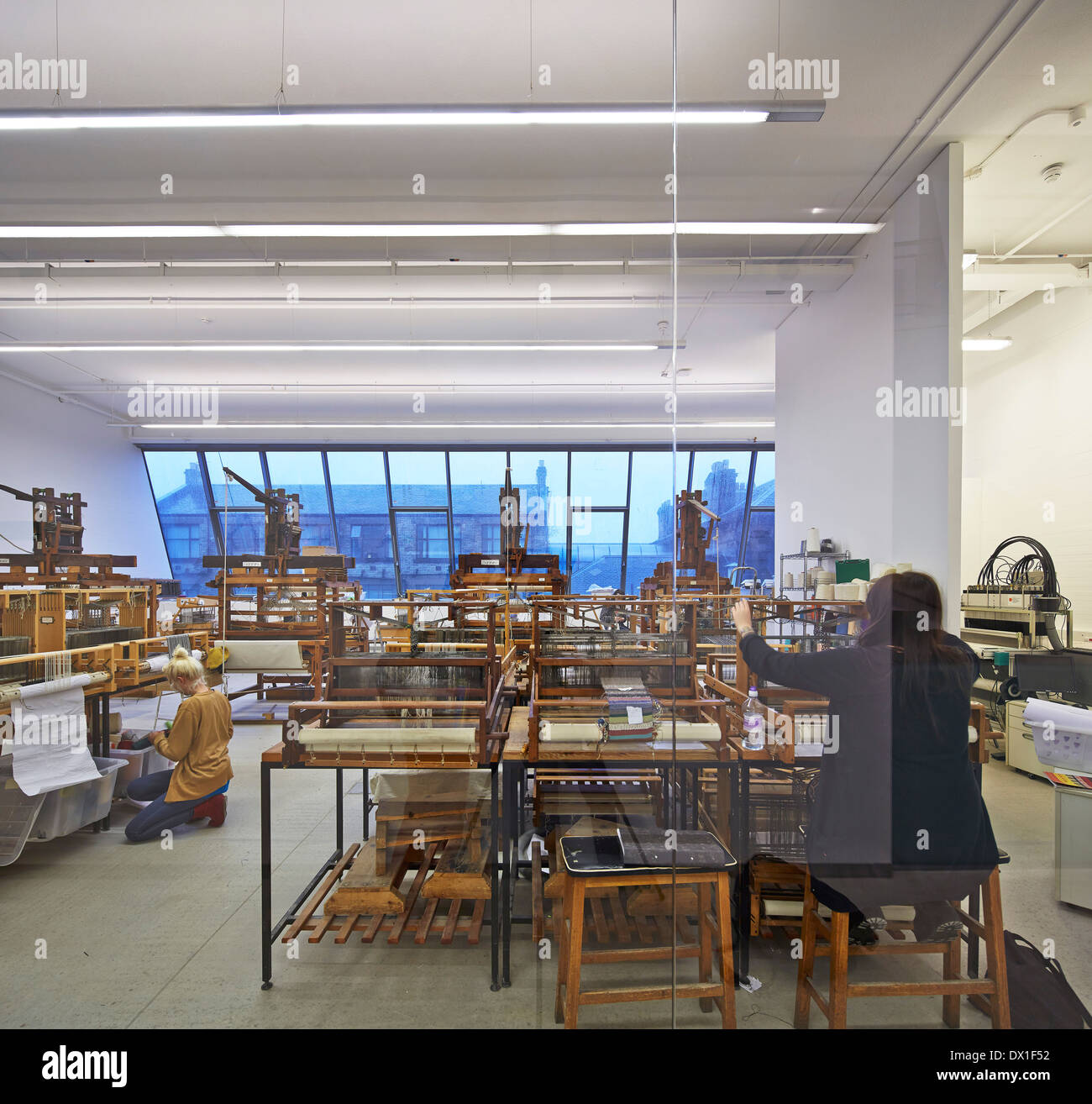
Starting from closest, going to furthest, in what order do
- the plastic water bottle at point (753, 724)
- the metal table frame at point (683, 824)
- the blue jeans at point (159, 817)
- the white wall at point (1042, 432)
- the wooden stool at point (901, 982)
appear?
the wooden stool at point (901, 982) → the metal table frame at point (683, 824) → the plastic water bottle at point (753, 724) → the blue jeans at point (159, 817) → the white wall at point (1042, 432)

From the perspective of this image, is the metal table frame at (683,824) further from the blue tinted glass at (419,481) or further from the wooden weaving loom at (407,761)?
the blue tinted glass at (419,481)

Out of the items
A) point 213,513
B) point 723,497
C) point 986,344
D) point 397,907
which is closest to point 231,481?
point 213,513

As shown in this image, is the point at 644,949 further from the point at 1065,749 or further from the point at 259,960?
the point at 1065,749

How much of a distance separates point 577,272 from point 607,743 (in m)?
3.43

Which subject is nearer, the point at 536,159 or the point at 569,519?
the point at 569,519

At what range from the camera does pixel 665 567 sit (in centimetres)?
217

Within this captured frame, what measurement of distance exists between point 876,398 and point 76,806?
5093mm

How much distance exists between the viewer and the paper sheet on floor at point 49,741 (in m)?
2.61

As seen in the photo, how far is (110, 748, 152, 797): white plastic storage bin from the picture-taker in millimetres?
3253

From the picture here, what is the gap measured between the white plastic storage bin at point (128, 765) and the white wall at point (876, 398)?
3999 mm

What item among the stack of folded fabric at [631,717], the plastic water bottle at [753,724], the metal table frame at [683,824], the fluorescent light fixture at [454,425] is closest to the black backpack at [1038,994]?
the metal table frame at [683,824]

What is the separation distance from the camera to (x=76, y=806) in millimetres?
2875
